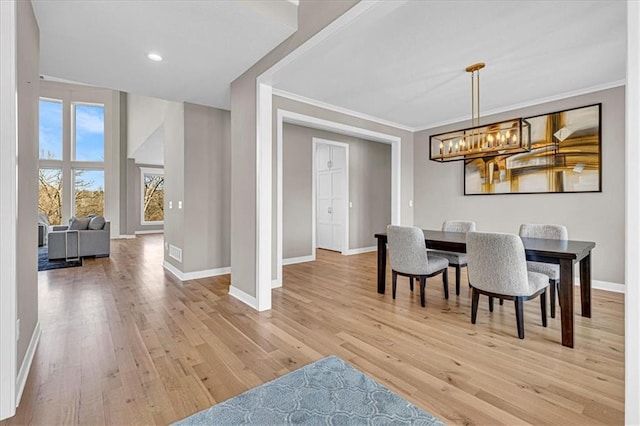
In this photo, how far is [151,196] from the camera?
11.1 meters

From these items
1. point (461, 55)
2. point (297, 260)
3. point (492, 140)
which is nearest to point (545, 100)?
point (492, 140)

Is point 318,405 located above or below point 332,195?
below

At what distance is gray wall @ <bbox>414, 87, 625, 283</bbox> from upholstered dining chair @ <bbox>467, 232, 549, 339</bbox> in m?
2.04

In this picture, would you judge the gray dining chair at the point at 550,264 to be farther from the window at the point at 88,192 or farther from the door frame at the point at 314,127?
the window at the point at 88,192

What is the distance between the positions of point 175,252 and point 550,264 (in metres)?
4.87

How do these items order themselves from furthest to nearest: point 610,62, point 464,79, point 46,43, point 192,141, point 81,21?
point 192,141 < point 464,79 < point 610,62 < point 46,43 < point 81,21

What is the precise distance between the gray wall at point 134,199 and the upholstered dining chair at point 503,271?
10372 mm

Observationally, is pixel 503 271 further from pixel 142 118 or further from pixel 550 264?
pixel 142 118

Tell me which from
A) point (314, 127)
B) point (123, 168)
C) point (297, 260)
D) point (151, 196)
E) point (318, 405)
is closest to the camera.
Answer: point (318, 405)

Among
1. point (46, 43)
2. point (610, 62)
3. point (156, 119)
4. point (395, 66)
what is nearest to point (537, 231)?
point (610, 62)

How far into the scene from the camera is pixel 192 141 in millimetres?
4492

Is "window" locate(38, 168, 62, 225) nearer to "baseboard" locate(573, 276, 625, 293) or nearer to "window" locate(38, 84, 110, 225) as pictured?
"window" locate(38, 84, 110, 225)

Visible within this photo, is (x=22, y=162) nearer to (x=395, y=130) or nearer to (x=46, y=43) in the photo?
(x=46, y=43)

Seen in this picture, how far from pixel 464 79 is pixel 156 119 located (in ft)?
18.9
